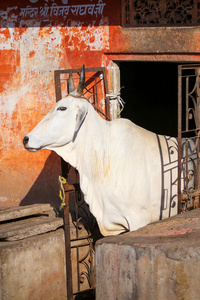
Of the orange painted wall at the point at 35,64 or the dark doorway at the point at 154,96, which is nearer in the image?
the orange painted wall at the point at 35,64

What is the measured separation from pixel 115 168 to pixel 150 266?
2.00 metres

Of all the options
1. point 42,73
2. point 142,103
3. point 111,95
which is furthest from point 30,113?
point 142,103

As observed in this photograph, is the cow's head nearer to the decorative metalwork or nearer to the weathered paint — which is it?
the weathered paint

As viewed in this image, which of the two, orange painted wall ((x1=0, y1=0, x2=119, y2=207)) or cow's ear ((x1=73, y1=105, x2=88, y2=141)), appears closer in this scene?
cow's ear ((x1=73, y1=105, x2=88, y2=141))

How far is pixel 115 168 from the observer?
17.7 ft

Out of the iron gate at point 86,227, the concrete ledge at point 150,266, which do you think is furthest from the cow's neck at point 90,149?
the concrete ledge at point 150,266

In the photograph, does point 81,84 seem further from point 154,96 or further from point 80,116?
point 154,96

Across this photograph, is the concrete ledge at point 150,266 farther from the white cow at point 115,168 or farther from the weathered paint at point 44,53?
the weathered paint at point 44,53

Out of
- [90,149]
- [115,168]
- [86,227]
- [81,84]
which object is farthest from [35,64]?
[86,227]

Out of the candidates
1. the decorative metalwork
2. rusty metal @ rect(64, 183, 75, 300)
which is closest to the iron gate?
rusty metal @ rect(64, 183, 75, 300)

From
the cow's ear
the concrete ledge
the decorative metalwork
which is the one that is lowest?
the concrete ledge

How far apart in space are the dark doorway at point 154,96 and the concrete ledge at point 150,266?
5162mm

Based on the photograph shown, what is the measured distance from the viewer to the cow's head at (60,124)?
512 cm

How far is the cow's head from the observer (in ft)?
16.8
